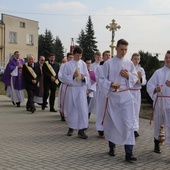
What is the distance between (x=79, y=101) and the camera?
8430 millimetres

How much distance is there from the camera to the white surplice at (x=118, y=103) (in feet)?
20.8

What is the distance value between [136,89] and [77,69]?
151 cm

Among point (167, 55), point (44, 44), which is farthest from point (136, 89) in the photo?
point (44, 44)

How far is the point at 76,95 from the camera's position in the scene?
8500 millimetres

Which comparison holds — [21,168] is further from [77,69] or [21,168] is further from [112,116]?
[77,69]

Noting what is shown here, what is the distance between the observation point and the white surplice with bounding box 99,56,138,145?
6.34m

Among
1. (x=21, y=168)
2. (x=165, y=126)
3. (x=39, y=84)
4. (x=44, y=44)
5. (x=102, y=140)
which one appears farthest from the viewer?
→ (x=44, y=44)

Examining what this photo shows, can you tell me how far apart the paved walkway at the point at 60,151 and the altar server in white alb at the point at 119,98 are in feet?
1.28

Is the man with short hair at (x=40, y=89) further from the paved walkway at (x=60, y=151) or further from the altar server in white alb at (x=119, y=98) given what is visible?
the altar server in white alb at (x=119, y=98)

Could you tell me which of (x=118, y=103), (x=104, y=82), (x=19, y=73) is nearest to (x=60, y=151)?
(x=118, y=103)

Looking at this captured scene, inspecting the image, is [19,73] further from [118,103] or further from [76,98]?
[118,103]

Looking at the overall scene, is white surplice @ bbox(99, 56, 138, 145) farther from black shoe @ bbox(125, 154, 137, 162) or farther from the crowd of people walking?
black shoe @ bbox(125, 154, 137, 162)

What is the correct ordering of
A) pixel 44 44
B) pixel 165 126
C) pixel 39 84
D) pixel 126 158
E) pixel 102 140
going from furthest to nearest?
pixel 44 44, pixel 39 84, pixel 102 140, pixel 165 126, pixel 126 158

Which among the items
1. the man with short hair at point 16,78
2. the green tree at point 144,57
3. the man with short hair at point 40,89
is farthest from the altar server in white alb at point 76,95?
the green tree at point 144,57
